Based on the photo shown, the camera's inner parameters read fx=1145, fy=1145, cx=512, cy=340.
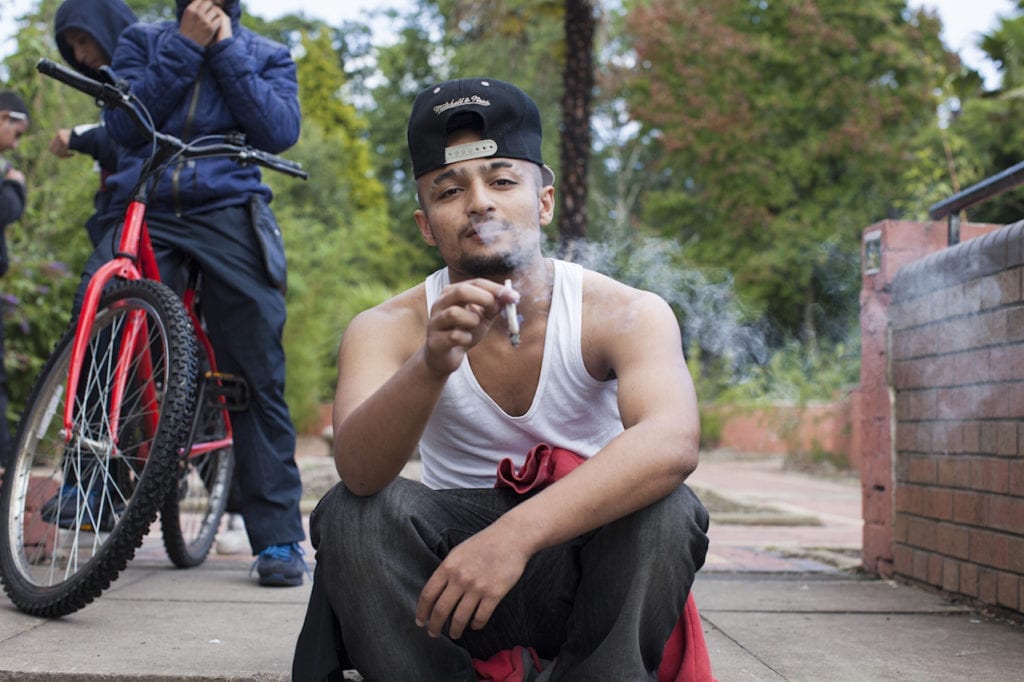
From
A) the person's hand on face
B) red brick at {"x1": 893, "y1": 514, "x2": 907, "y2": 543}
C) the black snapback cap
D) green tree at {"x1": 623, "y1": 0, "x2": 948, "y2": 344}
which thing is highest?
green tree at {"x1": 623, "y1": 0, "x2": 948, "y2": 344}

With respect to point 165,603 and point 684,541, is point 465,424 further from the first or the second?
point 165,603

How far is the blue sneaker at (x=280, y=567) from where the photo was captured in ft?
11.3

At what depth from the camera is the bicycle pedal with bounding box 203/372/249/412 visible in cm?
351

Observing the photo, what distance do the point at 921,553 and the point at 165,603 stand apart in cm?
231

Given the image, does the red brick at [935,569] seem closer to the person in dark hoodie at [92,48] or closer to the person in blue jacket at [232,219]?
the person in blue jacket at [232,219]

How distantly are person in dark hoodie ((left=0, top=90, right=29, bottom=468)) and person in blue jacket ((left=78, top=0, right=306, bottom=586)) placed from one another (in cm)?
193

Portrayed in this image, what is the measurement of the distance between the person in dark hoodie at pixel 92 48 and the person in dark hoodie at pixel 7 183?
150 centimetres

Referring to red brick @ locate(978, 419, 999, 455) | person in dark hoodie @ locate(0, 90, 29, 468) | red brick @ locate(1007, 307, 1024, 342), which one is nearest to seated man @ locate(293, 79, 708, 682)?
red brick @ locate(1007, 307, 1024, 342)

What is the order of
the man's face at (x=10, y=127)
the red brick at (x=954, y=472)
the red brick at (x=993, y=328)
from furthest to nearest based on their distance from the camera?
the man's face at (x=10, y=127) → the red brick at (x=954, y=472) → the red brick at (x=993, y=328)

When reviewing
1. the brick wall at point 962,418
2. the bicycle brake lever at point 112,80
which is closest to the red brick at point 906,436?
the brick wall at point 962,418

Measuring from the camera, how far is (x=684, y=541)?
6.27 ft

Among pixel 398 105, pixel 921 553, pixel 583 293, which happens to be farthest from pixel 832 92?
pixel 583 293

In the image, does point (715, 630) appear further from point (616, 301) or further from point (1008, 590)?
point (616, 301)

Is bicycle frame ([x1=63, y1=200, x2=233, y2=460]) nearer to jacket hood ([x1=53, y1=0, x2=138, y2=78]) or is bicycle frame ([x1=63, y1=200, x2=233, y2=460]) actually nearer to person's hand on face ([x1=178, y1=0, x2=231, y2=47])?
person's hand on face ([x1=178, y1=0, x2=231, y2=47])
